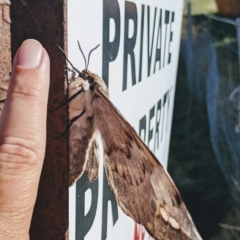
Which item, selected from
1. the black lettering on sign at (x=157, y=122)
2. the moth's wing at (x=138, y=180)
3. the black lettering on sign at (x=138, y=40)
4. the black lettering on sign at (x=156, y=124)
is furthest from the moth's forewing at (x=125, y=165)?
the black lettering on sign at (x=157, y=122)

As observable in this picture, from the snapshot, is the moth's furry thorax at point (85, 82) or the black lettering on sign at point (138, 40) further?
the black lettering on sign at point (138, 40)

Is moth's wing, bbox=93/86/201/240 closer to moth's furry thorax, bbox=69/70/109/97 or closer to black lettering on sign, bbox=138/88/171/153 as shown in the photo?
moth's furry thorax, bbox=69/70/109/97

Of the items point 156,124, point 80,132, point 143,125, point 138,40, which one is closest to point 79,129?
point 80,132

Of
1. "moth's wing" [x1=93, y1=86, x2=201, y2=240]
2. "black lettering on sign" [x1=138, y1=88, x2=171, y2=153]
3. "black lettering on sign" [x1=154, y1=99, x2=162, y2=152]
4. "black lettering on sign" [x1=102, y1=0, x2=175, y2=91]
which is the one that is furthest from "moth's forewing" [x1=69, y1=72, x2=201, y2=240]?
"black lettering on sign" [x1=154, y1=99, x2=162, y2=152]

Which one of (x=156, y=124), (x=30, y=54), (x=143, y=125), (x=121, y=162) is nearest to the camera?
(x=30, y=54)

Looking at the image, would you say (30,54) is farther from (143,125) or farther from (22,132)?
(143,125)

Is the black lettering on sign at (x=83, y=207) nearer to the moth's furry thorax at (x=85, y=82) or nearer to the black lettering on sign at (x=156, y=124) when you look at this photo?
the moth's furry thorax at (x=85, y=82)
